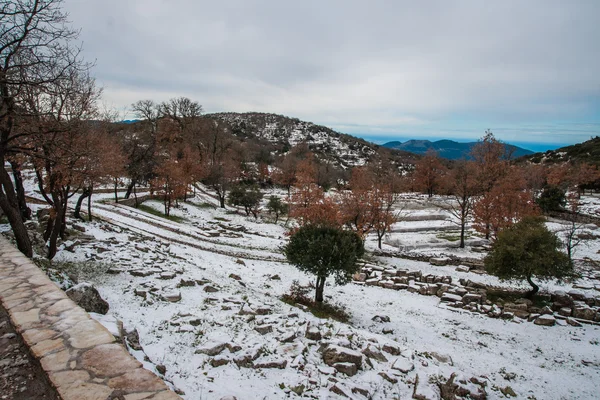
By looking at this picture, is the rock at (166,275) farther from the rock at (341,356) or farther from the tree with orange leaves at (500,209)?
the tree with orange leaves at (500,209)

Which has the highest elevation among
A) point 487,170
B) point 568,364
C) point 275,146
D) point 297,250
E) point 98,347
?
point 275,146

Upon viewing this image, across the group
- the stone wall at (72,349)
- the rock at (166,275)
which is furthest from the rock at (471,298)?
the stone wall at (72,349)

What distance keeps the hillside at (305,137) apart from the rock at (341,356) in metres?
101

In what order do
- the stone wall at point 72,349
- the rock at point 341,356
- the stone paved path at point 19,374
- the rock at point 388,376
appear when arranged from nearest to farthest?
the stone wall at point 72,349, the stone paved path at point 19,374, the rock at point 388,376, the rock at point 341,356

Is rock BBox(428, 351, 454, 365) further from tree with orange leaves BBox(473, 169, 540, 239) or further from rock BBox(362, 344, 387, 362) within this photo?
tree with orange leaves BBox(473, 169, 540, 239)

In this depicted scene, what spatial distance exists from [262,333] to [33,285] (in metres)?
5.33

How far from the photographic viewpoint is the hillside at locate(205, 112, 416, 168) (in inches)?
4712

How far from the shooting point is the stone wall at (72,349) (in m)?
3.47

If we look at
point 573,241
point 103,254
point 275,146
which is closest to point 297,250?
point 103,254

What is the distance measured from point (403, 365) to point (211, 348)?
509 cm

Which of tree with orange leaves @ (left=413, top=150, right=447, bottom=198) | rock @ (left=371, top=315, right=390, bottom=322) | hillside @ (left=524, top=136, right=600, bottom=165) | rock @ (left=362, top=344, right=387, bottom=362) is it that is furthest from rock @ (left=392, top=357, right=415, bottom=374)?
hillside @ (left=524, top=136, right=600, bottom=165)

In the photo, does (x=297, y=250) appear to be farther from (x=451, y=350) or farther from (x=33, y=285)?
(x=33, y=285)

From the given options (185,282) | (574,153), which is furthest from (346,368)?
(574,153)

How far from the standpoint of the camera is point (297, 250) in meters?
14.7
